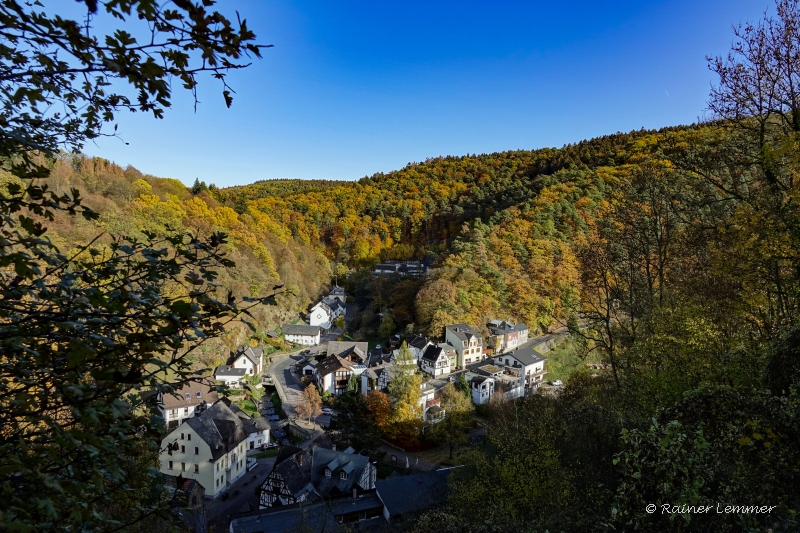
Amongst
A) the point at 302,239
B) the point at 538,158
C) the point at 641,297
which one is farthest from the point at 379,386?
the point at 538,158

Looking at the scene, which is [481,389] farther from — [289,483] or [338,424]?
[289,483]

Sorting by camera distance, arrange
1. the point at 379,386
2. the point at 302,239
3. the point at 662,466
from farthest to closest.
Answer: the point at 302,239, the point at 379,386, the point at 662,466

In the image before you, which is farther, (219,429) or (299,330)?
(299,330)

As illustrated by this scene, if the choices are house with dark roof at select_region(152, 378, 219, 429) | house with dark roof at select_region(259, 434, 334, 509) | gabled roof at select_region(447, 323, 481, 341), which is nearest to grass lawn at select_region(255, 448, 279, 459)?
house with dark roof at select_region(152, 378, 219, 429)

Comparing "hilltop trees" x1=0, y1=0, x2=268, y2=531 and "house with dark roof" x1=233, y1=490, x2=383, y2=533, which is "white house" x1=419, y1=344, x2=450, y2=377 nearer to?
"house with dark roof" x1=233, y1=490, x2=383, y2=533

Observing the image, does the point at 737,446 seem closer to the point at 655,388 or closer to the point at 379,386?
the point at 655,388

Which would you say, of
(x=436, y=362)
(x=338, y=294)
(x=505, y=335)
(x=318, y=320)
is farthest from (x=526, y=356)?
(x=338, y=294)
